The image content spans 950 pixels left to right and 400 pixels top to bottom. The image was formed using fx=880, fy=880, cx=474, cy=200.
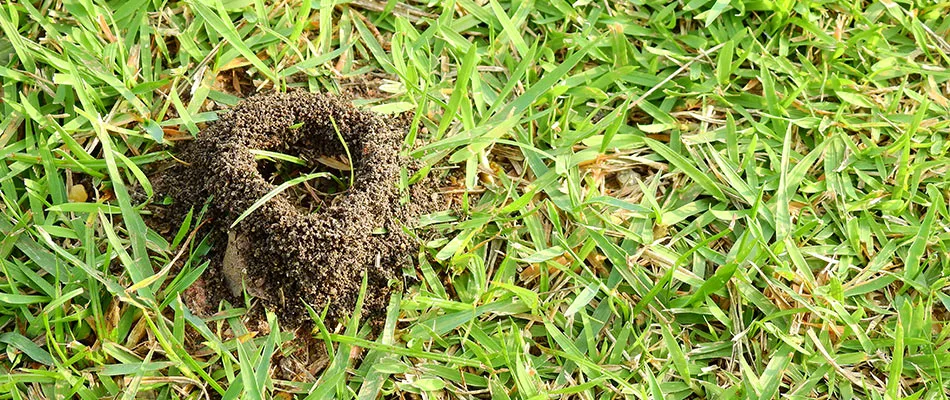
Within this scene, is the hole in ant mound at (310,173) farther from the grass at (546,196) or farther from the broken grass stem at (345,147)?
the grass at (546,196)

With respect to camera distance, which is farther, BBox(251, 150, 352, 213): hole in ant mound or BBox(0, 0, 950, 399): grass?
BBox(251, 150, 352, 213): hole in ant mound

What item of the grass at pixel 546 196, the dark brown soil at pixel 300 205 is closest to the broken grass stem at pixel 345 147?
the dark brown soil at pixel 300 205

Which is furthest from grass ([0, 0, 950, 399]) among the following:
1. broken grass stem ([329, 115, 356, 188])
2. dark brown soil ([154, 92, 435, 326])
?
broken grass stem ([329, 115, 356, 188])

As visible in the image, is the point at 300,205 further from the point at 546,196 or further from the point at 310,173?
the point at 546,196

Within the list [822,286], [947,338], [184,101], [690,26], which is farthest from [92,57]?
[947,338]

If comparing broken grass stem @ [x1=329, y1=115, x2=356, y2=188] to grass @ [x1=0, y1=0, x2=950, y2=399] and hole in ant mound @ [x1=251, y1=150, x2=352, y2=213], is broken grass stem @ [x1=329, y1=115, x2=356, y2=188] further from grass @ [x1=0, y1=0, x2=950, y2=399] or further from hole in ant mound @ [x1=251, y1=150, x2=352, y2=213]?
grass @ [x1=0, y1=0, x2=950, y2=399]

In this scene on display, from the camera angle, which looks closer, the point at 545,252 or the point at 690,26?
the point at 545,252

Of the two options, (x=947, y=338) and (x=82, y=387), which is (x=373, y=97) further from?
(x=947, y=338)
